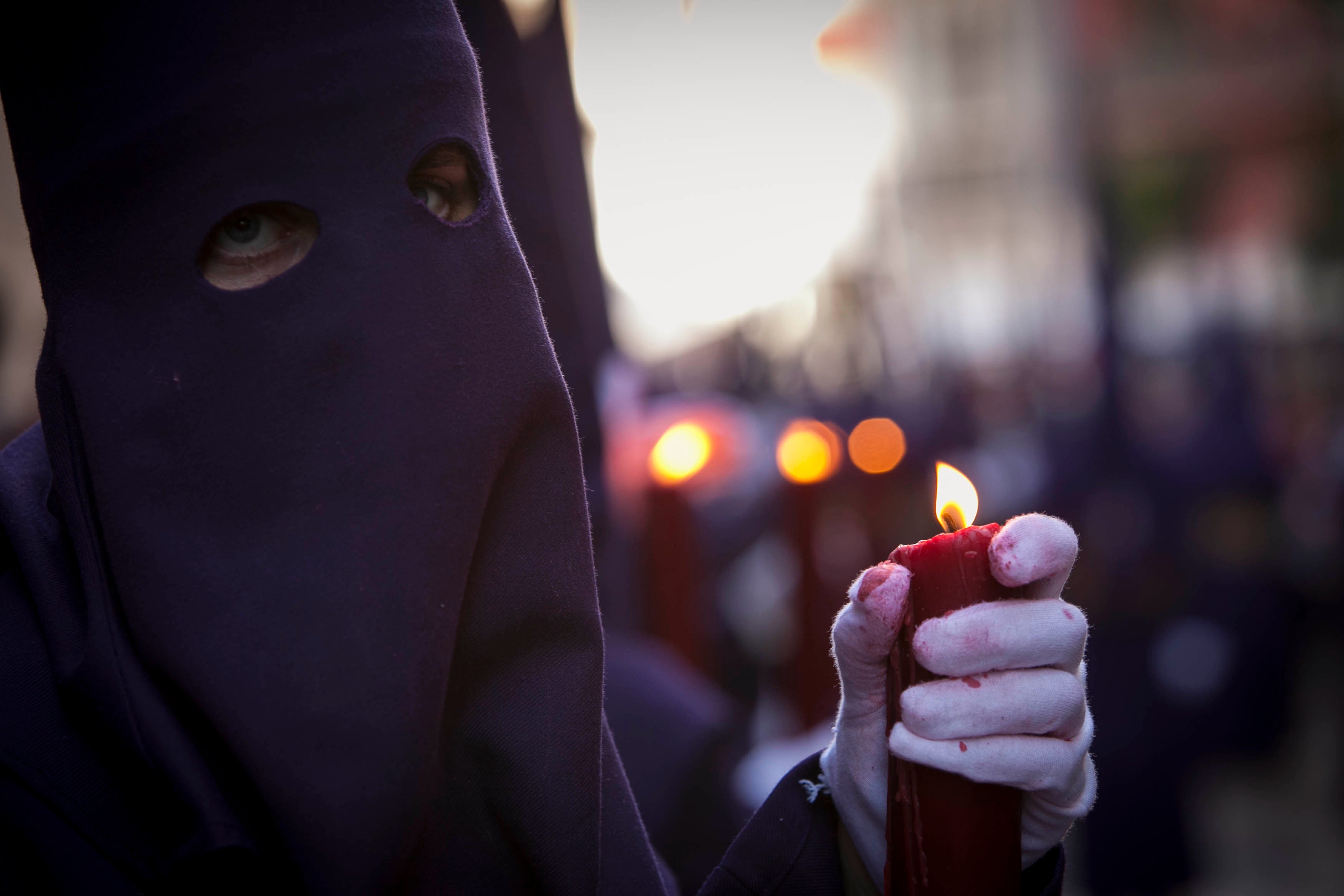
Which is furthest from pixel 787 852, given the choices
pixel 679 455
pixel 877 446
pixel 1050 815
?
pixel 877 446

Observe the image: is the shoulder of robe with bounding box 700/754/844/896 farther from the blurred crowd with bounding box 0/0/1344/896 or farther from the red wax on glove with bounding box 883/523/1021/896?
the blurred crowd with bounding box 0/0/1344/896

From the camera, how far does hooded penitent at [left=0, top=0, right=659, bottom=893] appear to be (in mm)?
1079

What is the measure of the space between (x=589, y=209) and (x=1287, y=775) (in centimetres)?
540

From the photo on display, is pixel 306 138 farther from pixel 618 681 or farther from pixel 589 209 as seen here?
pixel 589 209

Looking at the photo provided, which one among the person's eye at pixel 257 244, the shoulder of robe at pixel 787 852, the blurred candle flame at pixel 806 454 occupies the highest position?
the person's eye at pixel 257 244

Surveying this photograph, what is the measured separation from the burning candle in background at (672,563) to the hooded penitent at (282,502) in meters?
2.09

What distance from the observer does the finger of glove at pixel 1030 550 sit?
1010 mm

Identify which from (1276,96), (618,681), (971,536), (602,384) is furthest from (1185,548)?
(1276,96)

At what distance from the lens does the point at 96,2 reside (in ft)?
3.93

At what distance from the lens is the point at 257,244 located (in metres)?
1.23

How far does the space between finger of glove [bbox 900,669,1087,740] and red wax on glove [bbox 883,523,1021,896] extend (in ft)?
0.12

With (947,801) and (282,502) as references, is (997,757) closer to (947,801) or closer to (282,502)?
(947,801)

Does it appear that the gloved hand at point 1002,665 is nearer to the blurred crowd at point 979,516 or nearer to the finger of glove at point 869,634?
the finger of glove at point 869,634

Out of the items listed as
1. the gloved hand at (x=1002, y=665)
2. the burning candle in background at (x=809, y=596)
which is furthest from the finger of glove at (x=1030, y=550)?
the burning candle in background at (x=809, y=596)
